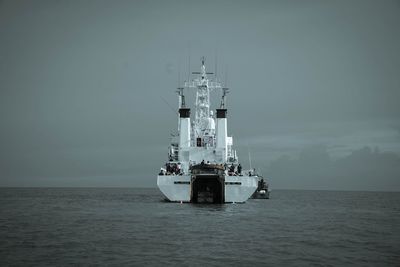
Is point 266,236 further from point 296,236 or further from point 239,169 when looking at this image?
point 239,169

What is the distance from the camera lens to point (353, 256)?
113 feet

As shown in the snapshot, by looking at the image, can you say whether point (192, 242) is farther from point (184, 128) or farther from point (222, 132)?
point (184, 128)

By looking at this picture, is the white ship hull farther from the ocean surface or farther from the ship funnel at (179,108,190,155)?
the ocean surface

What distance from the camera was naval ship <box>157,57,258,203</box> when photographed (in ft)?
243

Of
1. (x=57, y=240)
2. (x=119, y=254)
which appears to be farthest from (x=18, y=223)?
(x=119, y=254)

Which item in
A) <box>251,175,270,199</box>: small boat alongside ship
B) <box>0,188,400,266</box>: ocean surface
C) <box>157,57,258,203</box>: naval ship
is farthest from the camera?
<box>251,175,270,199</box>: small boat alongside ship

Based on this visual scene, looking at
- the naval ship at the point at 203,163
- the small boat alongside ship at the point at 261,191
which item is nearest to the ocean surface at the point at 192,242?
the naval ship at the point at 203,163

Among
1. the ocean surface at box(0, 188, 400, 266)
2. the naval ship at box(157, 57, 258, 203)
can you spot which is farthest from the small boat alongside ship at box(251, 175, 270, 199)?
the ocean surface at box(0, 188, 400, 266)

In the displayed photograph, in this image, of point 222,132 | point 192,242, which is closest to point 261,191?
point 222,132

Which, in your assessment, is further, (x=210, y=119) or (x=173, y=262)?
(x=210, y=119)

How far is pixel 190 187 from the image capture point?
74.9 meters

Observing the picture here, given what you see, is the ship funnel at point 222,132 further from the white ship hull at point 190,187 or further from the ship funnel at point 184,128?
the white ship hull at point 190,187

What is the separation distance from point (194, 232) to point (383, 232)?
17.3 meters

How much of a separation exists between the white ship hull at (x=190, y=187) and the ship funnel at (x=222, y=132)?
7.28 m
